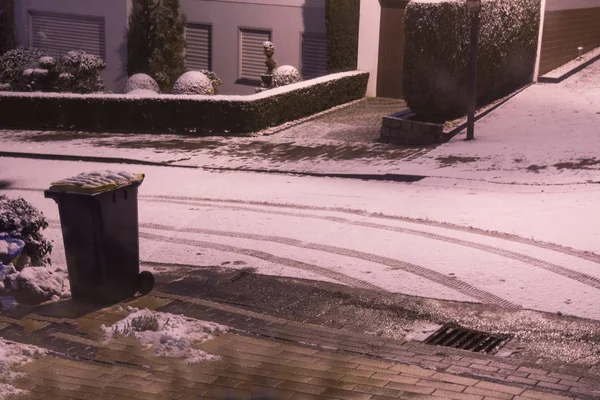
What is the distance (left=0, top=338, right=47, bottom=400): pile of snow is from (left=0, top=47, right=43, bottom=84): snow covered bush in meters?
19.0

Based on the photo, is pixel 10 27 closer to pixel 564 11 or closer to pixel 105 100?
pixel 105 100

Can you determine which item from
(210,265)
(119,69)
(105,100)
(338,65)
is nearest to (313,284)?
(210,265)

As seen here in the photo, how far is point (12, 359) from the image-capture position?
7168 millimetres

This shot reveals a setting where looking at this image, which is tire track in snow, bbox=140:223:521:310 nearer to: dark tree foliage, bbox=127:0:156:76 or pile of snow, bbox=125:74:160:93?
pile of snow, bbox=125:74:160:93

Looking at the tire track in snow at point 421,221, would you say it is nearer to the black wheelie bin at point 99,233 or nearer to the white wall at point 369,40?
the black wheelie bin at point 99,233

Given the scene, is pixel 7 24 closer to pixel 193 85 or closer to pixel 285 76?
pixel 193 85

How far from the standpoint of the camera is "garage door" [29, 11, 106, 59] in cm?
2775

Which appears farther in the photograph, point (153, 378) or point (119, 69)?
point (119, 69)

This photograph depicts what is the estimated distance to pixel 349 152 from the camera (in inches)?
659

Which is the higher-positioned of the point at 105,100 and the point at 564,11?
the point at 564,11

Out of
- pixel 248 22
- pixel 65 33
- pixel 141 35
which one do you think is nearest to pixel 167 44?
pixel 141 35

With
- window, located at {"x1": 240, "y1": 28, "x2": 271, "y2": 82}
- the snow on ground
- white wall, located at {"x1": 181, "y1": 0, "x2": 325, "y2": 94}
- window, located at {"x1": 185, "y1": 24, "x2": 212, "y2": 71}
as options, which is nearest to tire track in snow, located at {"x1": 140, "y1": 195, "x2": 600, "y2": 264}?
the snow on ground

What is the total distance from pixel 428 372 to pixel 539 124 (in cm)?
1140

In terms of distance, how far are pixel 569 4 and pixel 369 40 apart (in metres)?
4.82
